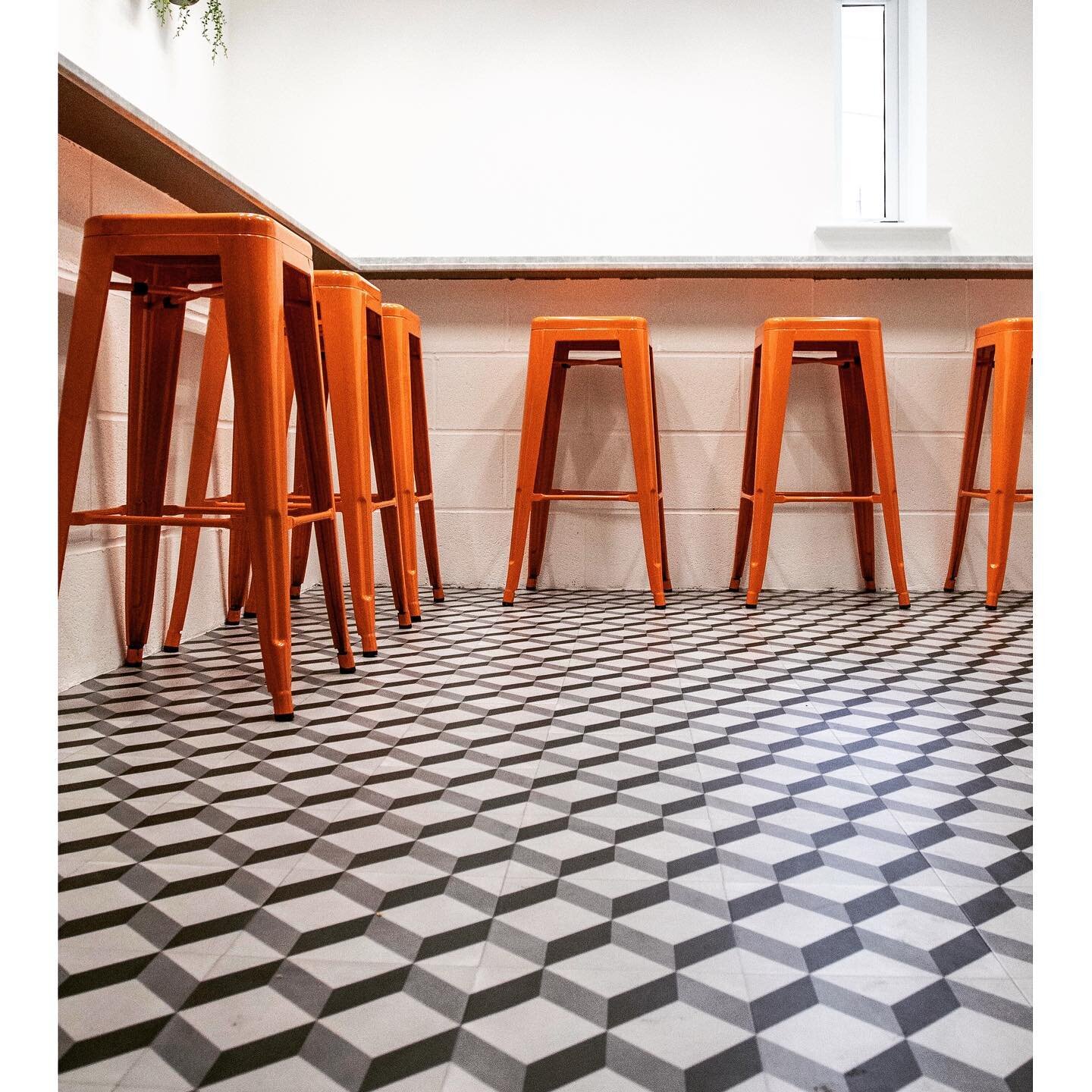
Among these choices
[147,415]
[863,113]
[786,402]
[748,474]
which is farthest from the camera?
[863,113]

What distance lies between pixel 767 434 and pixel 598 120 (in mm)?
1764

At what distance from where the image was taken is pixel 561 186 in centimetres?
394

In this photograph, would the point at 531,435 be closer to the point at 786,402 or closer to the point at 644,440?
the point at 644,440

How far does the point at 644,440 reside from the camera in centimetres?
288

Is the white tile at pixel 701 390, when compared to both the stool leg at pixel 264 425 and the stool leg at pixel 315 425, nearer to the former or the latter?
the stool leg at pixel 315 425

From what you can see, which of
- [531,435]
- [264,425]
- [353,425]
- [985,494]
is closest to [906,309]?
[985,494]

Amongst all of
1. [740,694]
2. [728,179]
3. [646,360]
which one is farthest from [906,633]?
[728,179]

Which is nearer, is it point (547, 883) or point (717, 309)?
point (547, 883)

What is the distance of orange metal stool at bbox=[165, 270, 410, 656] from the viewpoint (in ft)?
7.19

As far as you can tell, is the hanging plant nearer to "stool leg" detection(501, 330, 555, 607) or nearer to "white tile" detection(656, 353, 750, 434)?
"stool leg" detection(501, 330, 555, 607)

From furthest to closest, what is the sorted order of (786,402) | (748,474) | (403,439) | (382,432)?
(748,474), (786,402), (403,439), (382,432)

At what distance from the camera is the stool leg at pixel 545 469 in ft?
10.6

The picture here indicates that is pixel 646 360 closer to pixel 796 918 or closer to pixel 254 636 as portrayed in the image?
pixel 254 636

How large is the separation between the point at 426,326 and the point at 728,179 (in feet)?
4.69
